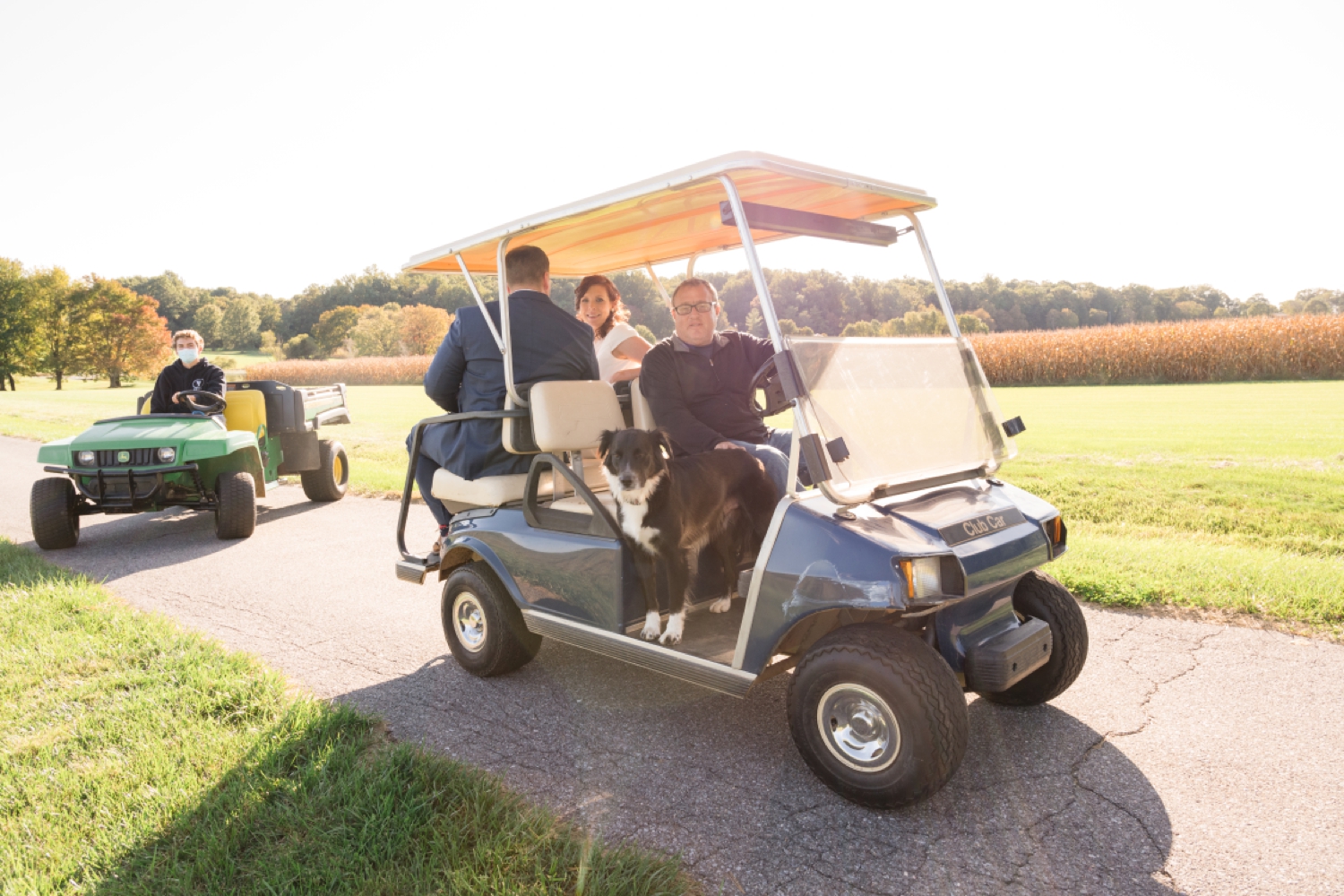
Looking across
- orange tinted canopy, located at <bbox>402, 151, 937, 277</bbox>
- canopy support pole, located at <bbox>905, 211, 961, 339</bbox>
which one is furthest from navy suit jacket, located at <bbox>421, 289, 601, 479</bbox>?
canopy support pole, located at <bbox>905, 211, 961, 339</bbox>

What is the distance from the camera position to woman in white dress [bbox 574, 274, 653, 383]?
5.46 m

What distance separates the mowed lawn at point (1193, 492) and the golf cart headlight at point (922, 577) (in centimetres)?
265

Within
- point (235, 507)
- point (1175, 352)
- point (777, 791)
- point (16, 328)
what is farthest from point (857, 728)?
point (16, 328)

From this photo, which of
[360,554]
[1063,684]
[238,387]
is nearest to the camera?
[1063,684]

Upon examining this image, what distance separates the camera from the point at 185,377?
8188 millimetres

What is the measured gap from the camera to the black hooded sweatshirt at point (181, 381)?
8062 millimetres

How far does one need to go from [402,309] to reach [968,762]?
257 ft

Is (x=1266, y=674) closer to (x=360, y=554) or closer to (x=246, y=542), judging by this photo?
(x=360, y=554)

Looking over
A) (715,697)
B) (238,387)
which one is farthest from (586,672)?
(238,387)

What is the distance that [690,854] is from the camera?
2426 millimetres

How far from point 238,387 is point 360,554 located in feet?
9.88

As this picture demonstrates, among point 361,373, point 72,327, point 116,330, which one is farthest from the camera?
point 116,330

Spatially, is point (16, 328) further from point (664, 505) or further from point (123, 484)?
point (664, 505)

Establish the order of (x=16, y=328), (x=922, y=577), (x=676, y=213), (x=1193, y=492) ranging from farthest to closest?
(x=16, y=328) → (x=1193, y=492) → (x=676, y=213) → (x=922, y=577)
